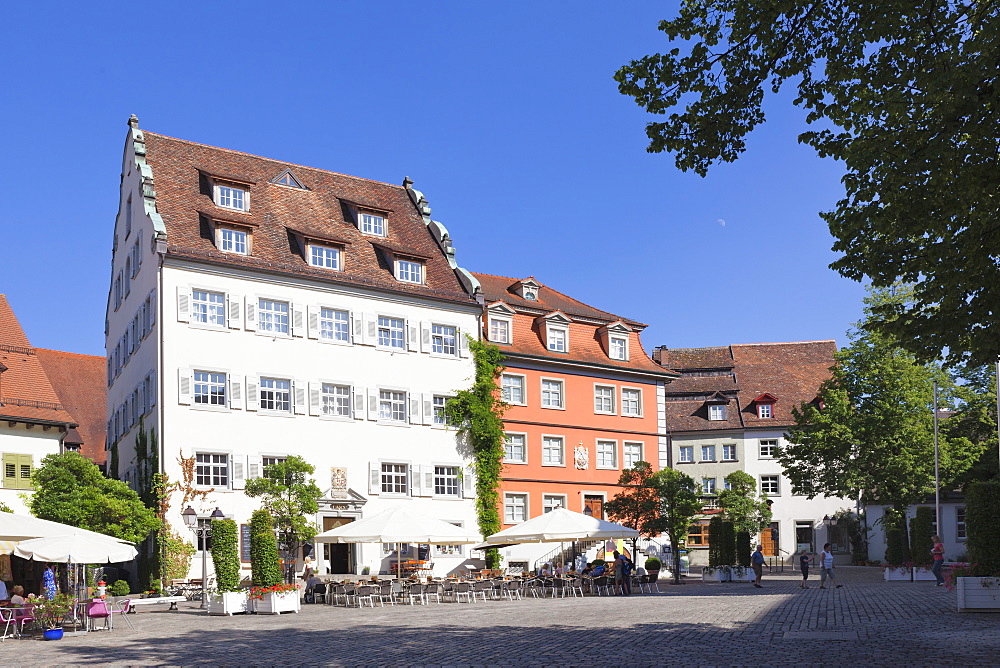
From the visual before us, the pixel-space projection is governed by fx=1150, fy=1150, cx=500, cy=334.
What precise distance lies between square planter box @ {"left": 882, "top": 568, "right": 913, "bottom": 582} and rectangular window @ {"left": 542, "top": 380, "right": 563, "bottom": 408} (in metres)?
15.9

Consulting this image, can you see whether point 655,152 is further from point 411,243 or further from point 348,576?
point 411,243

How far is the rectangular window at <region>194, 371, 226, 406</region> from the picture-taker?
4050 cm

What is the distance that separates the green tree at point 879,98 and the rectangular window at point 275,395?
98.3ft

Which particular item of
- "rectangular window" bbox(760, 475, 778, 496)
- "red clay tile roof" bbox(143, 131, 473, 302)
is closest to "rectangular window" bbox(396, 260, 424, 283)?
"red clay tile roof" bbox(143, 131, 473, 302)

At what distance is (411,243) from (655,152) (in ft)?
117

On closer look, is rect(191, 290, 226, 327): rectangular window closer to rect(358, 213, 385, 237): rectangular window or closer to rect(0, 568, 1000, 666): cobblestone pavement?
rect(358, 213, 385, 237): rectangular window

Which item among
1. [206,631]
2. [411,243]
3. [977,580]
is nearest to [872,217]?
[977,580]

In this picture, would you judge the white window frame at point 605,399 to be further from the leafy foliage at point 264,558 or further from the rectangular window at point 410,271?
the leafy foliage at point 264,558

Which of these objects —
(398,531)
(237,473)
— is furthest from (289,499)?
(398,531)

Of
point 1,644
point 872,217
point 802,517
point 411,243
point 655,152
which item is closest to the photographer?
point 655,152

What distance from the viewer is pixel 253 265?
1665 inches

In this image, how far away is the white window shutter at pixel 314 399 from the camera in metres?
43.2

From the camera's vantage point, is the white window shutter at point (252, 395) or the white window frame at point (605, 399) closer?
the white window shutter at point (252, 395)

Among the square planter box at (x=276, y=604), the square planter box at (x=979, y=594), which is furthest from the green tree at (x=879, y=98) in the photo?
the square planter box at (x=276, y=604)
